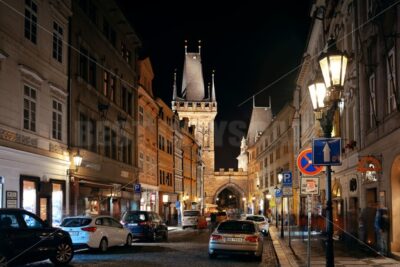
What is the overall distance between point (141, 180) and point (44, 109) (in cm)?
2184

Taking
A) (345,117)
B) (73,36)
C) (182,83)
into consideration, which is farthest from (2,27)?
(182,83)

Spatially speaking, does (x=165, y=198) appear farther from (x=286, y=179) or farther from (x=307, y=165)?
(x=307, y=165)

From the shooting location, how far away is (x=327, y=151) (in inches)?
472

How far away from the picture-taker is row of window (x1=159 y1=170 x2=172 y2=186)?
56875 mm

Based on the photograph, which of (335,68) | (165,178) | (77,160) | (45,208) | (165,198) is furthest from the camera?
(165,178)

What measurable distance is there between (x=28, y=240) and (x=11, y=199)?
665 cm

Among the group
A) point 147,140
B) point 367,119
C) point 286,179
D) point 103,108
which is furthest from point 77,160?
point 147,140

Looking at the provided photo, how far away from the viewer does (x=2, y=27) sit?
2167cm

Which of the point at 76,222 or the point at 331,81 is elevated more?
the point at 331,81

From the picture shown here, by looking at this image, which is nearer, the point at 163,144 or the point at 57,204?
the point at 57,204

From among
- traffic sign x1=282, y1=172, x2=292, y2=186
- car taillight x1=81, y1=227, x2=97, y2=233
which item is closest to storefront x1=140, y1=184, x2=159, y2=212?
traffic sign x1=282, y1=172, x2=292, y2=186

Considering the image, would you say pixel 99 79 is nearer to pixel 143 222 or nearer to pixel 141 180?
pixel 143 222

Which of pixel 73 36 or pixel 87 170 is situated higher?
pixel 73 36

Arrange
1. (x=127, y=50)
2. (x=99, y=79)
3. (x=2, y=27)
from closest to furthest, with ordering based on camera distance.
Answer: (x=2, y=27) → (x=99, y=79) → (x=127, y=50)
